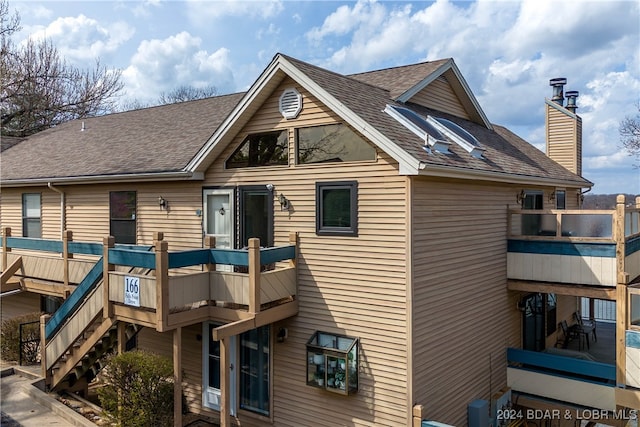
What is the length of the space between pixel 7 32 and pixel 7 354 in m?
22.8

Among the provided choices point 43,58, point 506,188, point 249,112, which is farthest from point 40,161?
point 43,58

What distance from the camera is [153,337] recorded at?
460 inches

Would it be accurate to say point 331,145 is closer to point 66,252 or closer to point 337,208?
point 337,208

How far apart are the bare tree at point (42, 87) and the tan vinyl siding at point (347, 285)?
27.2m

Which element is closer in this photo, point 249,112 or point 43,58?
point 249,112

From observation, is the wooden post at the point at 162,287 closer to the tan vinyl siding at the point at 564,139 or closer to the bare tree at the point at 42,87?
the tan vinyl siding at the point at 564,139

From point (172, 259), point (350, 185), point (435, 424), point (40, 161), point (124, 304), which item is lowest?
point (435, 424)

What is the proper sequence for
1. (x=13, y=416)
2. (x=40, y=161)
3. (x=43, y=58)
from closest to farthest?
(x=13, y=416) → (x=40, y=161) → (x=43, y=58)

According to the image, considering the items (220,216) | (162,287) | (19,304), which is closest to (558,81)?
(220,216)

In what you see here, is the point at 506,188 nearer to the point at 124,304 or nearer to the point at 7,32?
the point at 124,304

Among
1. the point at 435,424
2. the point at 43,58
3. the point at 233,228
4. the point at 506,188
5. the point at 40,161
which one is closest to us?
the point at 435,424

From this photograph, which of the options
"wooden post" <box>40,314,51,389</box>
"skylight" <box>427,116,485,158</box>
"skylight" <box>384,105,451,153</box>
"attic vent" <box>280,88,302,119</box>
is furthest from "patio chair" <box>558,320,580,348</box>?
"wooden post" <box>40,314,51,389</box>

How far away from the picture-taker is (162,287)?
7703mm

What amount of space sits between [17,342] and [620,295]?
14724 mm
